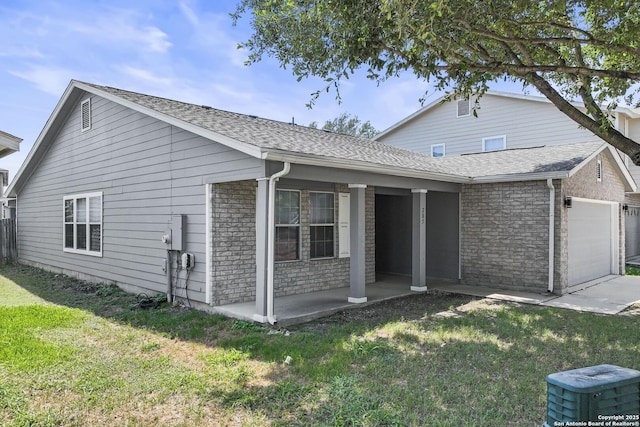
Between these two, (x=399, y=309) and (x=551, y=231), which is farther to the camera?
(x=551, y=231)

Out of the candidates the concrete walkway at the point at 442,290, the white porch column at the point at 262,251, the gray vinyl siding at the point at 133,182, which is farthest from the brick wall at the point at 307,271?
the white porch column at the point at 262,251

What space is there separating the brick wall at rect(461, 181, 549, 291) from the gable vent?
31.8 ft

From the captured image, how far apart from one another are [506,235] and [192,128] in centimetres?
756

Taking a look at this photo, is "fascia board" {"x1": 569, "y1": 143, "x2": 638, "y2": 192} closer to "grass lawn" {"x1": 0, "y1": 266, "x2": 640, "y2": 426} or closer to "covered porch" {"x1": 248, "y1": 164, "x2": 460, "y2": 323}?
"covered porch" {"x1": 248, "y1": 164, "x2": 460, "y2": 323}

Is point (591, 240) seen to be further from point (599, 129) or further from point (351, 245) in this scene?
point (351, 245)

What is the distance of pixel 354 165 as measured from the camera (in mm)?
7527

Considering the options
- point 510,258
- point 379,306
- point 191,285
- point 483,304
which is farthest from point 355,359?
point 510,258

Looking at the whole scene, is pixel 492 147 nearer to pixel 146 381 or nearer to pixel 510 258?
pixel 510 258

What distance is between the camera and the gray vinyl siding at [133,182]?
772cm

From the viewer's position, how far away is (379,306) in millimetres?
8359

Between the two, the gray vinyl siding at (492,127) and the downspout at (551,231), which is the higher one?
the gray vinyl siding at (492,127)

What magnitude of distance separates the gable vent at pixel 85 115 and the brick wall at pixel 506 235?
382 inches

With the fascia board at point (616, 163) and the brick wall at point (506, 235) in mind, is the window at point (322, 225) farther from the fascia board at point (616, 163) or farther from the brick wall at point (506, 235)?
the fascia board at point (616, 163)

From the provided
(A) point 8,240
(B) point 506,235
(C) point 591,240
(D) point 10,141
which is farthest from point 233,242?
(A) point 8,240
